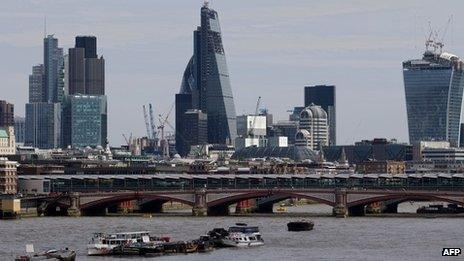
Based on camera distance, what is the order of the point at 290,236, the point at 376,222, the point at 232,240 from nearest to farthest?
1. the point at 232,240
2. the point at 290,236
3. the point at 376,222

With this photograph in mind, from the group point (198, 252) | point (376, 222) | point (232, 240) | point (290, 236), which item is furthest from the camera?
point (376, 222)

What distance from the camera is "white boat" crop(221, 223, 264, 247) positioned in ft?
474

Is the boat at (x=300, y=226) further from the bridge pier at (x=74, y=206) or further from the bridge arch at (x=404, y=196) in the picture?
the bridge pier at (x=74, y=206)

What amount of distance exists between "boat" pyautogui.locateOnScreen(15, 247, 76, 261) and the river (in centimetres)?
369

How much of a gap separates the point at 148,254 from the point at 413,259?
22.3m

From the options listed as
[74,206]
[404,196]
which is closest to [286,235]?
[404,196]

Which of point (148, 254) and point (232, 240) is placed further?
point (232, 240)

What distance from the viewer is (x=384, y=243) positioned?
144 meters

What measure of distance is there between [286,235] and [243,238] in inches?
540

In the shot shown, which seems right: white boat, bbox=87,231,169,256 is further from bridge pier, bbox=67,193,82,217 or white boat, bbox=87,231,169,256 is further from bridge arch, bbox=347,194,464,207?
bridge pier, bbox=67,193,82,217

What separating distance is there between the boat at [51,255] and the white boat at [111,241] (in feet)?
24.3

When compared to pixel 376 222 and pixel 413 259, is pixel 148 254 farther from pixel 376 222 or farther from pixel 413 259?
pixel 376 222

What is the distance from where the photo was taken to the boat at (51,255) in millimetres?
121250

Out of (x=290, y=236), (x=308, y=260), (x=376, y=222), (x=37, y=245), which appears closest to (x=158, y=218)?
(x=376, y=222)
